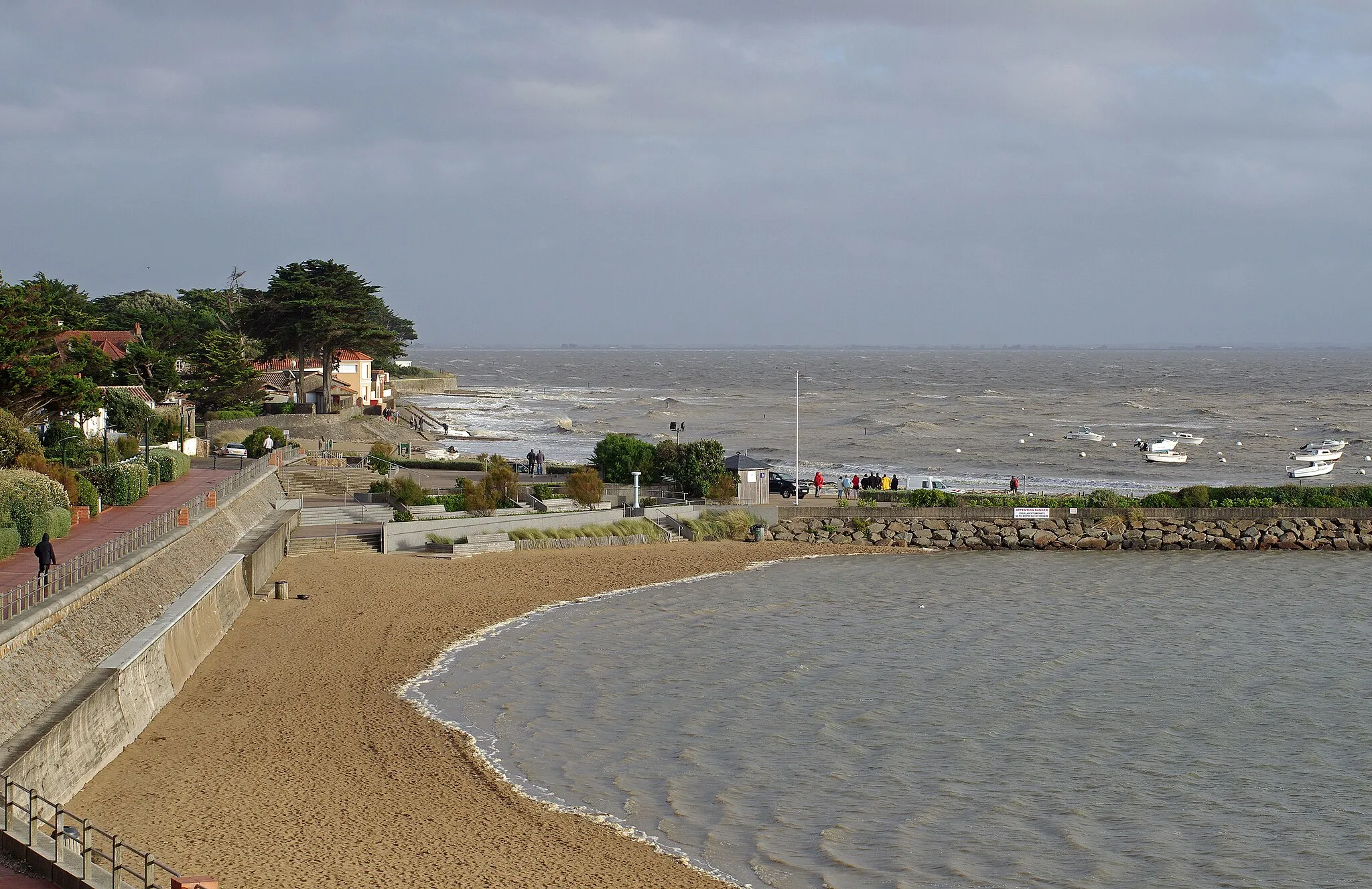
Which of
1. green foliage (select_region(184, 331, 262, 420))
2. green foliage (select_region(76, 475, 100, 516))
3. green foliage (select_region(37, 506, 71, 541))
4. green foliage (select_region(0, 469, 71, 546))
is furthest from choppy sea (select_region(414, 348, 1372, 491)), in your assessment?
green foliage (select_region(0, 469, 71, 546))

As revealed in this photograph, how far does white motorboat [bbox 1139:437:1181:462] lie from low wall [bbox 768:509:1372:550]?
32.3m

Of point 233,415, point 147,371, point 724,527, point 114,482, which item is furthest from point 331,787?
point 233,415

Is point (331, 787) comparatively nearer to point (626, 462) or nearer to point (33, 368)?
point (33, 368)

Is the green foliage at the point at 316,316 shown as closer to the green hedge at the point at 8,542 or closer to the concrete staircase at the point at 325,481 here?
the concrete staircase at the point at 325,481

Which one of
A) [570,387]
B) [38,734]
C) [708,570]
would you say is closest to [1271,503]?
[708,570]

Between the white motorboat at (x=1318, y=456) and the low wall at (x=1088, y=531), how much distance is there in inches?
1120

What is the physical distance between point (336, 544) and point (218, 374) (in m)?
30.9

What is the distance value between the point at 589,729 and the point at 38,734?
359 inches

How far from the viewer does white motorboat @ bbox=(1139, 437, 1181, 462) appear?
258ft

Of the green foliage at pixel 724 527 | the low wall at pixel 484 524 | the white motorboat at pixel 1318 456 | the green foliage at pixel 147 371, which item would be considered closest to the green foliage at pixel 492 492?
the low wall at pixel 484 524

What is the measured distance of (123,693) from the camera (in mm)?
20141

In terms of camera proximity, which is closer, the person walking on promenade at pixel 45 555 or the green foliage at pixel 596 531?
the person walking on promenade at pixel 45 555

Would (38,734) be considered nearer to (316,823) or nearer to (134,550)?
(316,823)

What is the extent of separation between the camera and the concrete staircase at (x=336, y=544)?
38.4 m
